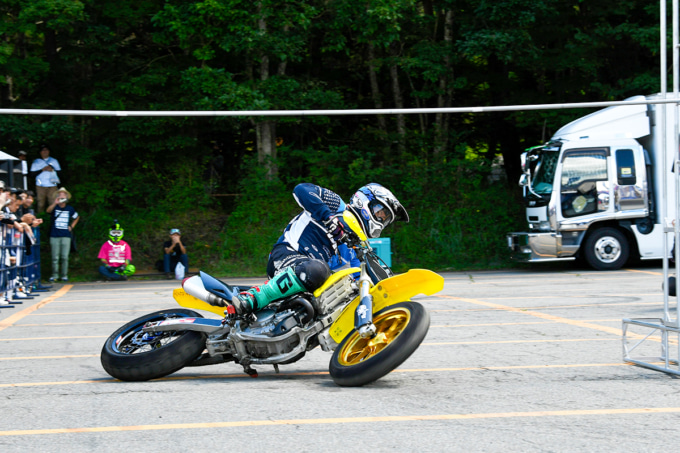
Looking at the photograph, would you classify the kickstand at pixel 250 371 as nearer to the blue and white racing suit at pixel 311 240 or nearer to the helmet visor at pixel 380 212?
the blue and white racing suit at pixel 311 240

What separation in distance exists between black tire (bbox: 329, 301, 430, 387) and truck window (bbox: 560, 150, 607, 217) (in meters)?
13.9

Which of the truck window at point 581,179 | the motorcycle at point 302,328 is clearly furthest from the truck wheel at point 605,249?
the motorcycle at point 302,328

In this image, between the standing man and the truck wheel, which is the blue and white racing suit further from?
the standing man

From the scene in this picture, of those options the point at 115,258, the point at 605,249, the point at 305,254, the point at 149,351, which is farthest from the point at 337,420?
the point at 115,258

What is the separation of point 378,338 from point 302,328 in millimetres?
578

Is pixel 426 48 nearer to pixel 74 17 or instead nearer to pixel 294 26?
pixel 294 26

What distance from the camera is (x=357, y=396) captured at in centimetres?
558

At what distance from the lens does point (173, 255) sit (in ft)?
66.3

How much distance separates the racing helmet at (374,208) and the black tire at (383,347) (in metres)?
0.63

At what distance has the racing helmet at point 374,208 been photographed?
5961 mm

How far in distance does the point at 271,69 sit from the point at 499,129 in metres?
8.15

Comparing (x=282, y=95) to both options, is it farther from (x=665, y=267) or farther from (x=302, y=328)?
(x=302, y=328)

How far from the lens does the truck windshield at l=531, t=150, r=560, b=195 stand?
62.3ft

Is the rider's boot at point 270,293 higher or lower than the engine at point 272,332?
higher
